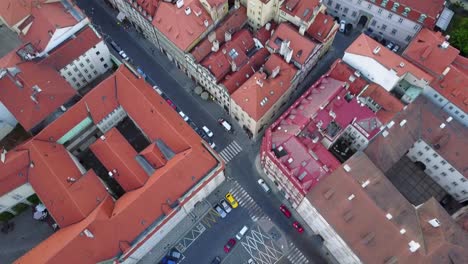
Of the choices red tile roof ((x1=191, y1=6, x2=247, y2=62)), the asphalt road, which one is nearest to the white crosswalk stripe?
the asphalt road

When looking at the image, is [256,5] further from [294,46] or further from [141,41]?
[141,41]

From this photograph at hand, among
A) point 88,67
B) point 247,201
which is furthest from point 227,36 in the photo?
point 247,201

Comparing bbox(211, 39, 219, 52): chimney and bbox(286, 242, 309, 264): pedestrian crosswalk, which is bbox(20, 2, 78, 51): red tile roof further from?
bbox(286, 242, 309, 264): pedestrian crosswalk

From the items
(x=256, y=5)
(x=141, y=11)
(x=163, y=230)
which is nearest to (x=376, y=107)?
(x=256, y=5)

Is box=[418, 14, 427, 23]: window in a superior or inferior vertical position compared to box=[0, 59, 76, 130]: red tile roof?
inferior

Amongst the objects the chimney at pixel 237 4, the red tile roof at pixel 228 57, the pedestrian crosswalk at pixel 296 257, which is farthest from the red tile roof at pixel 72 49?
the pedestrian crosswalk at pixel 296 257

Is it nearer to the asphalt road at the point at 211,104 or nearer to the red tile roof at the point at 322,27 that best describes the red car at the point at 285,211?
the asphalt road at the point at 211,104
